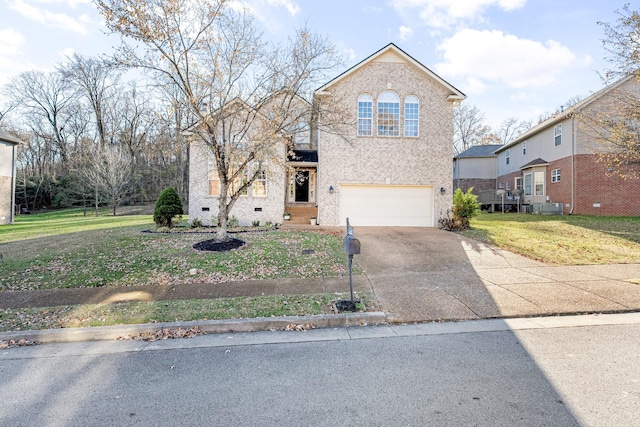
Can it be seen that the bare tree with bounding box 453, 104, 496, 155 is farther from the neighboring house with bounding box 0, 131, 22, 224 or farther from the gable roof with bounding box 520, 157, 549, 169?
the neighboring house with bounding box 0, 131, 22, 224

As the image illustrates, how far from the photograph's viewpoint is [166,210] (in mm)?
14211

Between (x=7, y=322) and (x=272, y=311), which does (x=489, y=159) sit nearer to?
(x=272, y=311)

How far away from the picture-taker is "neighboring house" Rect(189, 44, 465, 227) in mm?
15078

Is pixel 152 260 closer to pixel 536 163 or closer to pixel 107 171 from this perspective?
pixel 107 171

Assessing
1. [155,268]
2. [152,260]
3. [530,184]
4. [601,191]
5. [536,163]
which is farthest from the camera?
[530,184]

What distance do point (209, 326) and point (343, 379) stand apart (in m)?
2.53

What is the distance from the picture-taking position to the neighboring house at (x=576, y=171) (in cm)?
1859

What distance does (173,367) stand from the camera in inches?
150

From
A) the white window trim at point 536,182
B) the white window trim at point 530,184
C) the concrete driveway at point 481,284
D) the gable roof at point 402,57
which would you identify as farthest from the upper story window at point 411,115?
the white window trim at point 530,184

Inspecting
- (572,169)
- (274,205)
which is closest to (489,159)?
(572,169)

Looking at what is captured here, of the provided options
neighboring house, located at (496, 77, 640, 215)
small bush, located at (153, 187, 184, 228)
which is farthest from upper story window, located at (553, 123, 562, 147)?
small bush, located at (153, 187, 184, 228)

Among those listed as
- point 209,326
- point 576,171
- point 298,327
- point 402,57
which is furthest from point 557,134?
point 209,326

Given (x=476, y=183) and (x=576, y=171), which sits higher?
(x=476, y=183)

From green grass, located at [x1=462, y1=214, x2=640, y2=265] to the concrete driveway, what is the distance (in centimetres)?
75
